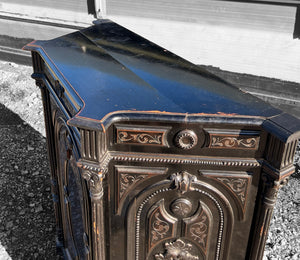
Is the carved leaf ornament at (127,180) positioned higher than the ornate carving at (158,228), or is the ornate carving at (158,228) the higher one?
the carved leaf ornament at (127,180)

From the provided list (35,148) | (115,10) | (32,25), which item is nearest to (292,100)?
(115,10)

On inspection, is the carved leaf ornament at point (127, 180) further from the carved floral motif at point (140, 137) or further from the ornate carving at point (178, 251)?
the ornate carving at point (178, 251)

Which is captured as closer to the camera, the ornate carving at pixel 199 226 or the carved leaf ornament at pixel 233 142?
the carved leaf ornament at pixel 233 142

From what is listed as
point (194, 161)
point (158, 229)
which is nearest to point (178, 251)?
point (158, 229)

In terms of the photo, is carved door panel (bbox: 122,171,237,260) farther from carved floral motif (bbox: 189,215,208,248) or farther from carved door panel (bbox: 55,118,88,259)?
carved door panel (bbox: 55,118,88,259)

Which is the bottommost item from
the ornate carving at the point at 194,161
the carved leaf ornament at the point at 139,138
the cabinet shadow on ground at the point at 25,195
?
the cabinet shadow on ground at the point at 25,195

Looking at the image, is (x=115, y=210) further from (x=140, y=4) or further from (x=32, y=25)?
(x=32, y=25)

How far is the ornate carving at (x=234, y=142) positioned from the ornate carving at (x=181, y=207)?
33 centimetres

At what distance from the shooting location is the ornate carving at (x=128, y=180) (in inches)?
68.1

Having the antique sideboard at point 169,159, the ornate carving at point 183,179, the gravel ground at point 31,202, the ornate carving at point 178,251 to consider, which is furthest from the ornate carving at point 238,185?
the gravel ground at point 31,202

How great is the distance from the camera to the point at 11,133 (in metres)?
4.71

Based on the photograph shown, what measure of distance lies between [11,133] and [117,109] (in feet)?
11.5

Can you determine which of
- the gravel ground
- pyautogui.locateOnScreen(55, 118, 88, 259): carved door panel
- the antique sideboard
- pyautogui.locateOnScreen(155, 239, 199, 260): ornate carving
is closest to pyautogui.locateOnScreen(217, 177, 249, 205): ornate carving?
the antique sideboard

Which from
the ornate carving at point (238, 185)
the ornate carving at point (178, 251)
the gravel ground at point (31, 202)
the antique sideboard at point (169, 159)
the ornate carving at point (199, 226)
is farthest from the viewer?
the gravel ground at point (31, 202)
